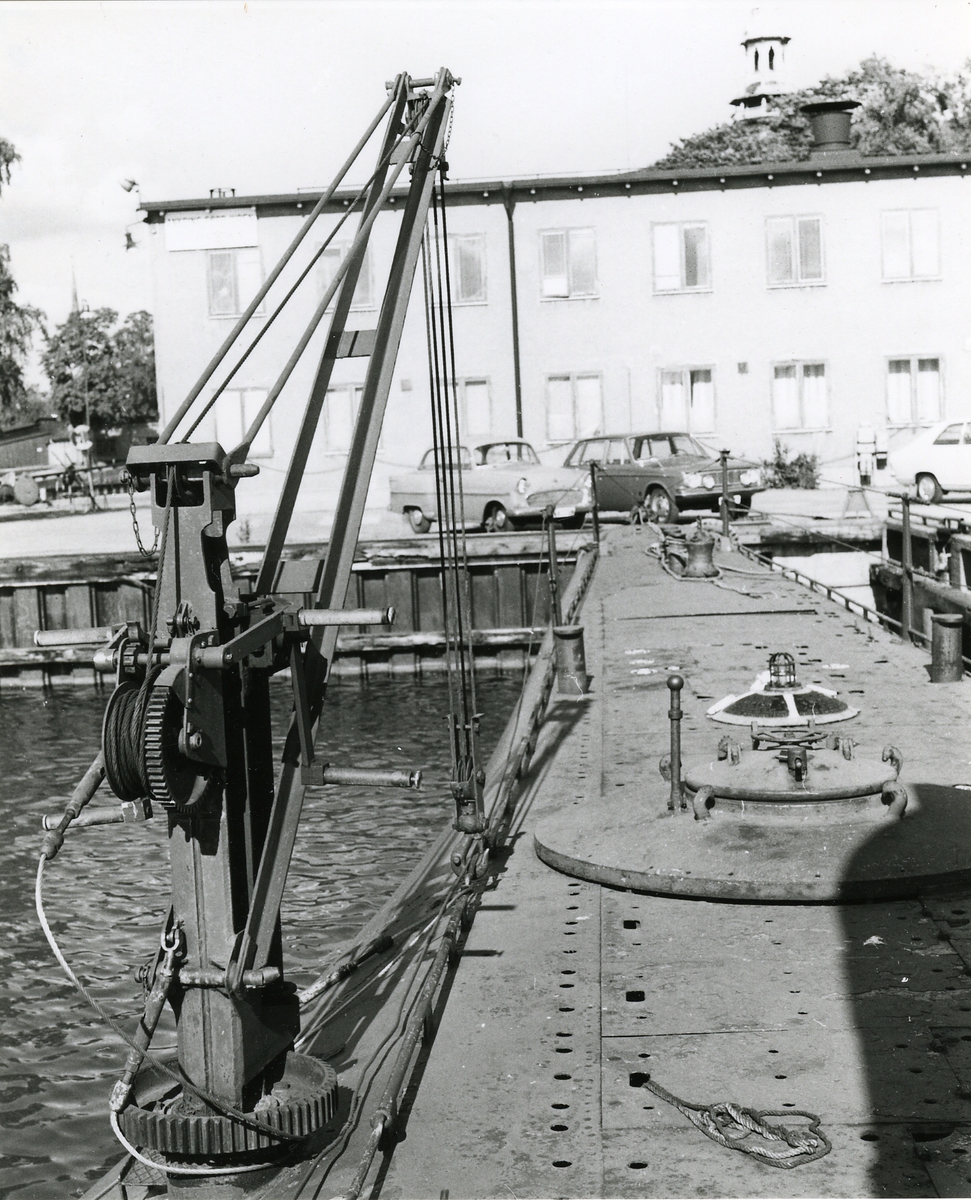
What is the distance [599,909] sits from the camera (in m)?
7.98

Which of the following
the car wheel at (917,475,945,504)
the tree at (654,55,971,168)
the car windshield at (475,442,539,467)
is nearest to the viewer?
the car wheel at (917,475,945,504)

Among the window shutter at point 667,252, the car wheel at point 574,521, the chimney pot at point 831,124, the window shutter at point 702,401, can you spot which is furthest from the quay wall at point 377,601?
the chimney pot at point 831,124

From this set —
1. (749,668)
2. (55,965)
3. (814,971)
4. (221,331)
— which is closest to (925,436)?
(749,668)

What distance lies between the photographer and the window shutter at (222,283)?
122 feet

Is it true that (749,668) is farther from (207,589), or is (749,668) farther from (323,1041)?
(207,589)

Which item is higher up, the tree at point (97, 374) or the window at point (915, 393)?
the tree at point (97, 374)

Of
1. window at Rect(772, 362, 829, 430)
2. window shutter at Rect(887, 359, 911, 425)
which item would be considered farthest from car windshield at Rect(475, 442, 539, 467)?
window shutter at Rect(887, 359, 911, 425)

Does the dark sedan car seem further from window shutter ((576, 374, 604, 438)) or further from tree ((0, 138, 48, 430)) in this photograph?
tree ((0, 138, 48, 430))

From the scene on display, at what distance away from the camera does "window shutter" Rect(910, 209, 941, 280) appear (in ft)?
120

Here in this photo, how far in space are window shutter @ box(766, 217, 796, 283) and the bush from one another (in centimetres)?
446

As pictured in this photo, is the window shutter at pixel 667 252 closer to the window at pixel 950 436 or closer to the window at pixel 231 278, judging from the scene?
the window at pixel 231 278

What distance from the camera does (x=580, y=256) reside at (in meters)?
36.7

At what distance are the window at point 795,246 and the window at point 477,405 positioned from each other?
7731 millimetres

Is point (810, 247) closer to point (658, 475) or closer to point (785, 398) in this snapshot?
point (785, 398)
